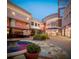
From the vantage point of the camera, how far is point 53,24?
212cm

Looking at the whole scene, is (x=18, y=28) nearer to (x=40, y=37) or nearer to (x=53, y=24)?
(x=40, y=37)

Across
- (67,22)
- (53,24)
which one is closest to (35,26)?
(53,24)

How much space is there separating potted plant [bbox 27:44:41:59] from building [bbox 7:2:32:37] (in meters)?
0.23

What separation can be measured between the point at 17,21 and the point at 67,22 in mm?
853

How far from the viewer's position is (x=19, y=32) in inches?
83.4

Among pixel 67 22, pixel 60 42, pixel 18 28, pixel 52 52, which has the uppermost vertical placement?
pixel 67 22

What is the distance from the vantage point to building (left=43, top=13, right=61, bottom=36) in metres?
2.10

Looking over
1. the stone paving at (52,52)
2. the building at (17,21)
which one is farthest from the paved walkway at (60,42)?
the building at (17,21)

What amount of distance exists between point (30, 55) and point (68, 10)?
98 cm

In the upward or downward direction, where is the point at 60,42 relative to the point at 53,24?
downward

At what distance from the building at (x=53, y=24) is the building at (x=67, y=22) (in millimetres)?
83
